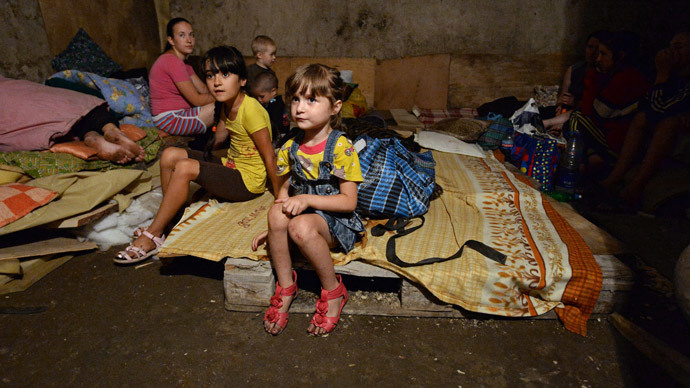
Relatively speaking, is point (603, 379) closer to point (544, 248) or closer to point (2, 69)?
point (544, 248)

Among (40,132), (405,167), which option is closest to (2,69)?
(40,132)

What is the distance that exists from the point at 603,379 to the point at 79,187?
3.30 metres

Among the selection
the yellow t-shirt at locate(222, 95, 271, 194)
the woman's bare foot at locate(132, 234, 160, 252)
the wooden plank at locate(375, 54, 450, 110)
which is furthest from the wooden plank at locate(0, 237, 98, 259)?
the wooden plank at locate(375, 54, 450, 110)

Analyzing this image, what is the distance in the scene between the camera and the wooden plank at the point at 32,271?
2.37 metres

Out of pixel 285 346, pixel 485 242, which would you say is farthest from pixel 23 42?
pixel 485 242

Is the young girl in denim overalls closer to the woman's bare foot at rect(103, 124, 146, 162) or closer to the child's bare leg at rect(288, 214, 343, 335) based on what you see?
the child's bare leg at rect(288, 214, 343, 335)

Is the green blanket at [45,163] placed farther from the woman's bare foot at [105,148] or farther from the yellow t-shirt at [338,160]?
the yellow t-shirt at [338,160]

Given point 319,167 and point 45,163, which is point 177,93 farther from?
point 319,167

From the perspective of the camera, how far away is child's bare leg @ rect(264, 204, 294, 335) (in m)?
1.92

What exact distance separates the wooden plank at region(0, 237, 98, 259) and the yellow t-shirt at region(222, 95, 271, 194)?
1.14 metres

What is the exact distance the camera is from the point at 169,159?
8.86 ft

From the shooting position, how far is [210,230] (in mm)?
2482

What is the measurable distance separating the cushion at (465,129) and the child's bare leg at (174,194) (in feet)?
9.46

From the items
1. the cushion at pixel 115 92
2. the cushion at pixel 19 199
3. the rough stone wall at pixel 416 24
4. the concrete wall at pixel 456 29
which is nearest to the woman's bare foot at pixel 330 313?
the cushion at pixel 19 199
